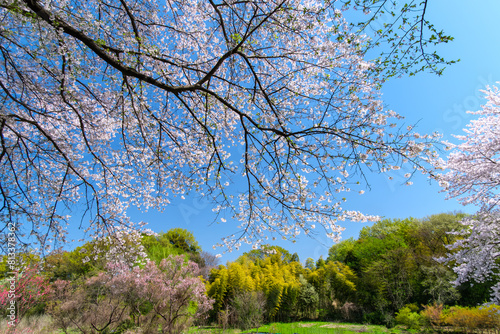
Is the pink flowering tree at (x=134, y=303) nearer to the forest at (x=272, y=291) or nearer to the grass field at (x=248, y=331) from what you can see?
the forest at (x=272, y=291)

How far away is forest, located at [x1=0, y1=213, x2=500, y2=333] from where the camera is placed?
22.4ft

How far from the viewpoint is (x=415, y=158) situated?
310cm

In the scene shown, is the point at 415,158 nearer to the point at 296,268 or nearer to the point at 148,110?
the point at 148,110

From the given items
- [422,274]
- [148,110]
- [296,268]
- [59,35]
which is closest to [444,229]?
[422,274]

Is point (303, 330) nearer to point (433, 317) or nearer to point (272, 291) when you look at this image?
point (272, 291)

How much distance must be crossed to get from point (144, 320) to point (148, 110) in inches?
258

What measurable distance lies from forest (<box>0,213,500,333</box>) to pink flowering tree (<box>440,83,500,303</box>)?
1.28 metres

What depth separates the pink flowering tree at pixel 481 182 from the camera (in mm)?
6930

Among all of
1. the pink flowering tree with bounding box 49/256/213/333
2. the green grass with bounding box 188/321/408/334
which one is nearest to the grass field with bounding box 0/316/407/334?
the green grass with bounding box 188/321/408/334

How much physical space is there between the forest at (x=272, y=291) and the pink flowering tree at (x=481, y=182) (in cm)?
128

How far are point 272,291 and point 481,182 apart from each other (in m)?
11.2

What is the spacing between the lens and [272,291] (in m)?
13.6

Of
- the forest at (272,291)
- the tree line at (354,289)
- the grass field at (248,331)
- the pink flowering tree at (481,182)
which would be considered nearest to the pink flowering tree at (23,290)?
the forest at (272,291)

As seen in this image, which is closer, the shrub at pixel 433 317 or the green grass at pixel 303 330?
the green grass at pixel 303 330
